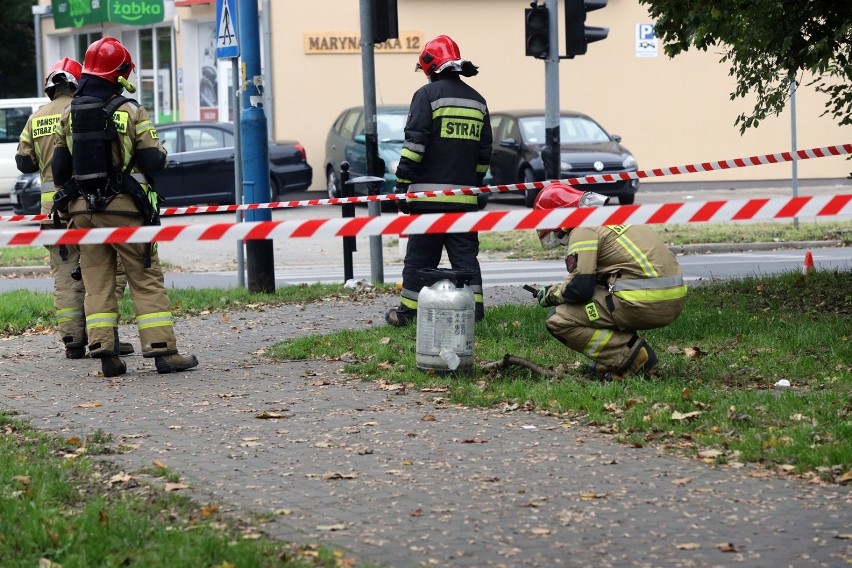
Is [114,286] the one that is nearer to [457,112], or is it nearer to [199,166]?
[457,112]

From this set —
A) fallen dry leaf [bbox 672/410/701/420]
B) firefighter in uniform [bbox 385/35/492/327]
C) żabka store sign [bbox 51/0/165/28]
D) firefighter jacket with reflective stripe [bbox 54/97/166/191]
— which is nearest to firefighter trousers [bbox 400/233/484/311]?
firefighter in uniform [bbox 385/35/492/327]

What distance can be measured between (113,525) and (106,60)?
4.03 m

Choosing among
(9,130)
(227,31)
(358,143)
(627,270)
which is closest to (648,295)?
(627,270)

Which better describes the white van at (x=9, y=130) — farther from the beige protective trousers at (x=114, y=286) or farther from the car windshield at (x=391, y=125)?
the beige protective trousers at (x=114, y=286)

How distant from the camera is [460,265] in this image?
9.69 meters

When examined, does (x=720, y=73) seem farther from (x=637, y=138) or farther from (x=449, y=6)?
(x=449, y=6)

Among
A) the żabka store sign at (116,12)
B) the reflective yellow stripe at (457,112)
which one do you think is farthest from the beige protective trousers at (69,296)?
the żabka store sign at (116,12)

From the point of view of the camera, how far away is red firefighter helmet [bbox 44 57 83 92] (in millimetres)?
9406

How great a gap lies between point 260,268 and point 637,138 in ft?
67.1

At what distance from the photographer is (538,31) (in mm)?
12516

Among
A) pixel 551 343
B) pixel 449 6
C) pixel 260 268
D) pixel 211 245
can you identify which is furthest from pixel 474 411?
pixel 449 6

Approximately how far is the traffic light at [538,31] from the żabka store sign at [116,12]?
70.8 ft

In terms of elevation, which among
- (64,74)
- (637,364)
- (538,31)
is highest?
(538,31)

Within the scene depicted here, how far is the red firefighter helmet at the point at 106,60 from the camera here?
8328mm
